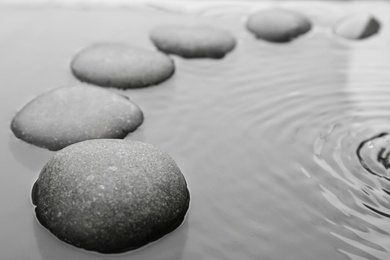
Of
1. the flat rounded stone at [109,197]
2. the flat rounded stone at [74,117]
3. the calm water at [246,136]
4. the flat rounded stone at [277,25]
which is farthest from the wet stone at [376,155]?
the flat rounded stone at [277,25]

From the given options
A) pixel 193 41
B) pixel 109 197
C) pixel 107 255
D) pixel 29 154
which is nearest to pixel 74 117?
pixel 29 154

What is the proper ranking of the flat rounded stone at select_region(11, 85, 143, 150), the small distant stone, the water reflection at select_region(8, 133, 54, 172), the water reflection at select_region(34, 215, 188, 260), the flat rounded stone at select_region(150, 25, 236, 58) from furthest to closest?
the small distant stone
the flat rounded stone at select_region(150, 25, 236, 58)
the flat rounded stone at select_region(11, 85, 143, 150)
the water reflection at select_region(8, 133, 54, 172)
the water reflection at select_region(34, 215, 188, 260)

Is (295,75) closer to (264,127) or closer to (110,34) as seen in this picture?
(264,127)

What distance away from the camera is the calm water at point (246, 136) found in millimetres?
2488

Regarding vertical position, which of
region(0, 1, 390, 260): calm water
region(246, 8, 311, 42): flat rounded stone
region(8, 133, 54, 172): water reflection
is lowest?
region(0, 1, 390, 260): calm water

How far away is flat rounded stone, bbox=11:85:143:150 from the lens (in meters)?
3.08

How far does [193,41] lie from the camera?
4.45 m

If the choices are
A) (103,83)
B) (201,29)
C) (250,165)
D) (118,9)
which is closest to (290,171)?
(250,165)

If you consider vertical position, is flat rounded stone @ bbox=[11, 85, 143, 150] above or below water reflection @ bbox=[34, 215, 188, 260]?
above

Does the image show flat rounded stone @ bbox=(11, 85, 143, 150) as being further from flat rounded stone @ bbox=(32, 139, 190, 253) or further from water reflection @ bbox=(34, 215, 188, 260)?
water reflection @ bbox=(34, 215, 188, 260)

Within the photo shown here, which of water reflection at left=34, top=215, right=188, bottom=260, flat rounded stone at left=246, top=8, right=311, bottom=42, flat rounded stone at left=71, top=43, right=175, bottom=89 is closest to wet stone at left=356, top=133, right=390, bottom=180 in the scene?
water reflection at left=34, top=215, right=188, bottom=260

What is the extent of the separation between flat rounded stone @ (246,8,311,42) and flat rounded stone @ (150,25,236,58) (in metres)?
0.40

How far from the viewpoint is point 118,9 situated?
534 centimetres

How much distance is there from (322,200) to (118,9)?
349cm
